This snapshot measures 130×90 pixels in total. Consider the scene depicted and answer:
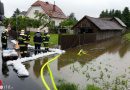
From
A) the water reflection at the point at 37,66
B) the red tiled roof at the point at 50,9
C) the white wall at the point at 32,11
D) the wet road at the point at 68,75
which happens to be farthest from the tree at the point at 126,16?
the water reflection at the point at 37,66

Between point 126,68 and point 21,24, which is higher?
point 21,24

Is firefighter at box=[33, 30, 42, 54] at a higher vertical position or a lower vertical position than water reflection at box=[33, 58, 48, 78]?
higher

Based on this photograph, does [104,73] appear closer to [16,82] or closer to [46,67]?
[46,67]

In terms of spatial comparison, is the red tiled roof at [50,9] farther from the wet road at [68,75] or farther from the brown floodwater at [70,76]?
the brown floodwater at [70,76]

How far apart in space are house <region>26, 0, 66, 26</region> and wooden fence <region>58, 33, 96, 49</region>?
31074mm

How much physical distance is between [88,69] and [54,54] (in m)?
5.21

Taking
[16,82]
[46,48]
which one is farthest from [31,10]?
[16,82]

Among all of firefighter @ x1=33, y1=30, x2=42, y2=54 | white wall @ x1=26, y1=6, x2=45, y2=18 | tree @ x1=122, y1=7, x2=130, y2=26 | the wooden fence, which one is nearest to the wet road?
firefighter @ x1=33, y1=30, x2=42, y2=54

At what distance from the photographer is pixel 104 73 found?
15.4 m

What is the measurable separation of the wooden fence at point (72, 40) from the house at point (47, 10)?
31.1m

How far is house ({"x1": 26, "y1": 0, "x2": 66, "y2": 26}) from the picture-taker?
65.9 meters

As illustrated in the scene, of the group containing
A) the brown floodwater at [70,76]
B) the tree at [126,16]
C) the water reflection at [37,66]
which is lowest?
the brown floodwater at [70,76]

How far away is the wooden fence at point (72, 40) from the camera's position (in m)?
24.9

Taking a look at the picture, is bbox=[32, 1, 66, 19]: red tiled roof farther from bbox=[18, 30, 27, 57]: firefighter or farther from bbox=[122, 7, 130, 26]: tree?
bbox=[18, 30, 27, 57]: firefighter
